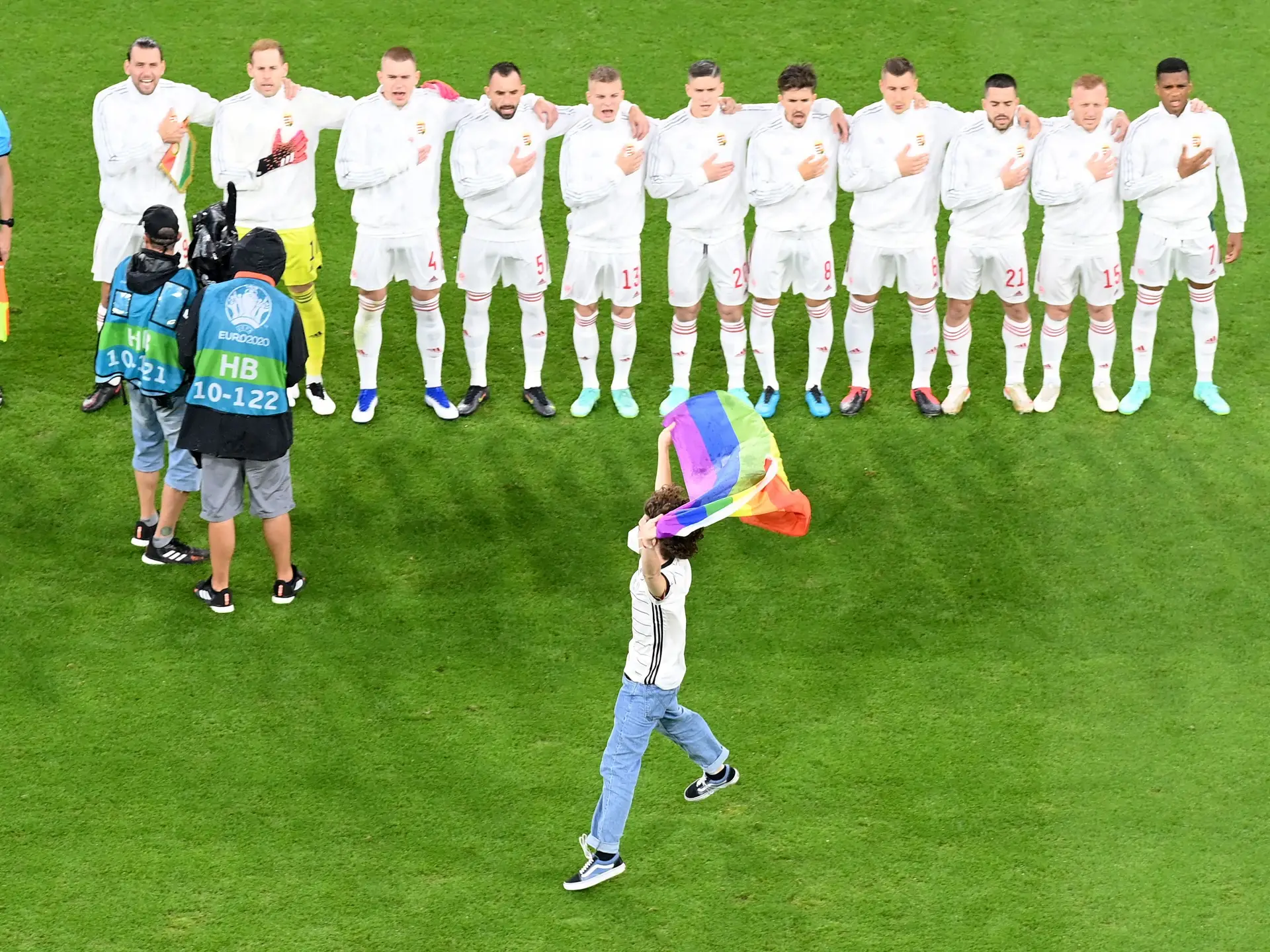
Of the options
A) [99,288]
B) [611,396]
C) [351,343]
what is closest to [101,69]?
[99,288]

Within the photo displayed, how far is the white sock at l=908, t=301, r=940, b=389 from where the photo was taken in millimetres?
11148

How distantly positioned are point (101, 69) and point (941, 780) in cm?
894

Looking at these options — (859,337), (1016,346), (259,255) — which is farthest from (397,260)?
(1016,346)

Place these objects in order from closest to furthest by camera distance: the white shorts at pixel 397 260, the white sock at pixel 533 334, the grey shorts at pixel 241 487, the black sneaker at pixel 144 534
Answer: the grey shorts at pixel 241 487 < the black sneaker at pixel 144 534 < the white shorts at pixel 397 260 < the white sock at pixel 533 334

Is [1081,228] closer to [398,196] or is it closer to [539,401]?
[539,401]

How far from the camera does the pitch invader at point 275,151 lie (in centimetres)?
1062

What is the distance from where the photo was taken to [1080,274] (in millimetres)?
11062

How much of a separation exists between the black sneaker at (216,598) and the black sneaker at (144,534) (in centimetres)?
60

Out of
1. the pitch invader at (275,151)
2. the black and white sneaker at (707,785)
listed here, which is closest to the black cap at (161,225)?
the pitch invader at (275,151)

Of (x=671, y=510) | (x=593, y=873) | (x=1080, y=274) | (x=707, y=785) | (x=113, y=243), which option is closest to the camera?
(x=671, y=510)

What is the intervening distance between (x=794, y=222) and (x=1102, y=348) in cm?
214

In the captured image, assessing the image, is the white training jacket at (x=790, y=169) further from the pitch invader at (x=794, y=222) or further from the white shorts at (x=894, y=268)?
the white shorts at (x=894, y=268)

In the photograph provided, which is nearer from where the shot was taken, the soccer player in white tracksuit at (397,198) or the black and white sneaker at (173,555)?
the black and white sneaker at (173,555)

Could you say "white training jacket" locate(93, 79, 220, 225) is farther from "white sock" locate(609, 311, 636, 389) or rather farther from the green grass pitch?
"white sock" locate(609, 311, 636, 389)
